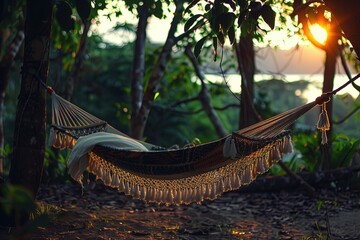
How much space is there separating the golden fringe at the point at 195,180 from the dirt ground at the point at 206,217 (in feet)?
0.97

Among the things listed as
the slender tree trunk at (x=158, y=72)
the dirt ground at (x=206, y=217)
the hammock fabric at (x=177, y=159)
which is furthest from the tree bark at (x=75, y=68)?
the hammock fabric at (x=177, y=159)

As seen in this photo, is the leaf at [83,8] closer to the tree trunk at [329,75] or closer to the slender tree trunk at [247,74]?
the slender tree trunk at [247,74]

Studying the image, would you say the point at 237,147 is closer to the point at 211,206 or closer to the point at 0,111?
the point at 211,206

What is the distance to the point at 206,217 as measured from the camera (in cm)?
404

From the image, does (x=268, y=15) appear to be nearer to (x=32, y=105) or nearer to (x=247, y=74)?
(x=32, y=105)

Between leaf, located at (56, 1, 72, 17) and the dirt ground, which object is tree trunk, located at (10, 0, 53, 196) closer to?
the dirt ground

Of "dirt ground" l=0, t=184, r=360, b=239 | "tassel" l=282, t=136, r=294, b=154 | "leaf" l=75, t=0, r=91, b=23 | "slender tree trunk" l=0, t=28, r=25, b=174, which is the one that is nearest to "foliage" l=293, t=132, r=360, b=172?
"dirt ground" l=0, t=184, r=360, b=239

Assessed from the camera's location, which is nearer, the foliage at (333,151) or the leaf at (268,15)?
the leaf at (268,15)

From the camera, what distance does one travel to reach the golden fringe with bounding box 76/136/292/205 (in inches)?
115

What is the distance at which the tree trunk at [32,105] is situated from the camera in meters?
3.16

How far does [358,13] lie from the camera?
248cm

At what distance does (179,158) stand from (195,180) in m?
0.18

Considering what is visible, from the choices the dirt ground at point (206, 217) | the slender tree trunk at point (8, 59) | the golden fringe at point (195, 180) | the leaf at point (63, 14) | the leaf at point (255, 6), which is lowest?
the dirt ground at point (206, 217)

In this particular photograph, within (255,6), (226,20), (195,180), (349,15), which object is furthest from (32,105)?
(349,15)
